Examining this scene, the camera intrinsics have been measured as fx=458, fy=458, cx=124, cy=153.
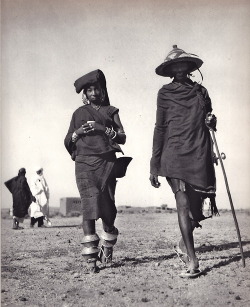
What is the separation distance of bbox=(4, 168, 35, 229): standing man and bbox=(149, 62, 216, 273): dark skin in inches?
293

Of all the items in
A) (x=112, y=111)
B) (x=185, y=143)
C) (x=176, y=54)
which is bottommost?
(x=185, y=143)

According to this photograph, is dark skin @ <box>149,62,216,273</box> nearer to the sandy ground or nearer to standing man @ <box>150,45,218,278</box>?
standing man @ <box>150,45,218,278</box>

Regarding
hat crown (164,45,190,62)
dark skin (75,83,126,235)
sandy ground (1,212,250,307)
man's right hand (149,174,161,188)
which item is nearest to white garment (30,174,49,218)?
sandy ground (1,212,250,307)

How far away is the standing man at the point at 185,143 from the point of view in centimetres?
491

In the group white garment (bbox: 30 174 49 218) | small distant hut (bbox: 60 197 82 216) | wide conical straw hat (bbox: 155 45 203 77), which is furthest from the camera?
small distant hut (bbox: 60 197 82 216)

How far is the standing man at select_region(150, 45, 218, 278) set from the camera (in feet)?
16.1

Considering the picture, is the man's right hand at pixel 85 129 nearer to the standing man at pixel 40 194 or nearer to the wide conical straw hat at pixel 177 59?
the wide conical straw hat at pixel 177 59

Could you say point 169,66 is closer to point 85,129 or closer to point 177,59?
point 177,59

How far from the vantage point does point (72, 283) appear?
4.64 metres

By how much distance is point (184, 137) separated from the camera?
195 inches

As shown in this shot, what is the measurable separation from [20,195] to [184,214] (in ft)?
26.0

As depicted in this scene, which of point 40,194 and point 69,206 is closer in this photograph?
point 40,194

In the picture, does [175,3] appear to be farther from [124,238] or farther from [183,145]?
[124,238]

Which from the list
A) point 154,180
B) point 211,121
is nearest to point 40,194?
point 154,180
